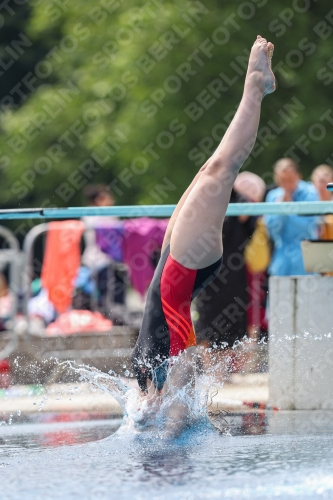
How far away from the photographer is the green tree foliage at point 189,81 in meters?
9.67

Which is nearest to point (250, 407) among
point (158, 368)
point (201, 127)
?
point (158, 368)

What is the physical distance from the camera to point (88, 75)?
10750 mm

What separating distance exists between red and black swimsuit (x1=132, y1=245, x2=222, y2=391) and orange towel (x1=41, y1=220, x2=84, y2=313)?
3.81m

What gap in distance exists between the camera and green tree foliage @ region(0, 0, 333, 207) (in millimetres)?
9672

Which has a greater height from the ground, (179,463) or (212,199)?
(212,199)

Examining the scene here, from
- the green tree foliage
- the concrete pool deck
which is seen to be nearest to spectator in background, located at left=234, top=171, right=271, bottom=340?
the concrete pool deck

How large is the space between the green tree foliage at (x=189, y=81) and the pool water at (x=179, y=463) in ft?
17.7

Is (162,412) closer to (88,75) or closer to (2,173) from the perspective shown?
(88,75)

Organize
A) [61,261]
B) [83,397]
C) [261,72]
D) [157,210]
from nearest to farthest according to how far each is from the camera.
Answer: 1. [261,72]
2. [157,210]
3. [83,397]
4. [61,261]

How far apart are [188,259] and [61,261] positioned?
4.08 metres

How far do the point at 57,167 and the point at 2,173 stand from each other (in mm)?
1173

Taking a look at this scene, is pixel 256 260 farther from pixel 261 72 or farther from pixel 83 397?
pixel 261 72

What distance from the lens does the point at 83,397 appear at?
6.71 meters

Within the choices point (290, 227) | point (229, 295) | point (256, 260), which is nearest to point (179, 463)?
point (290, 227)
